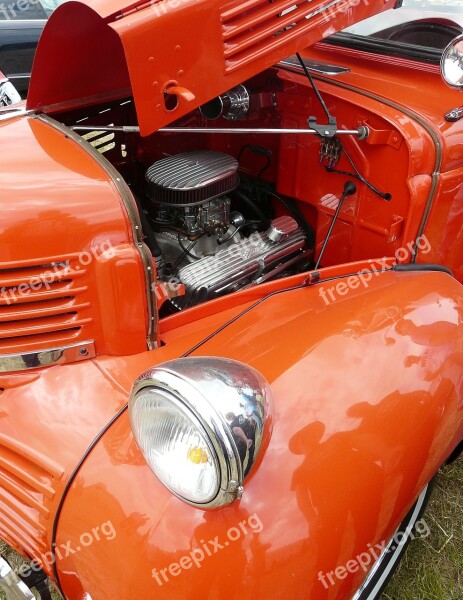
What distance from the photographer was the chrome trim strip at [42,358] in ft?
5.52

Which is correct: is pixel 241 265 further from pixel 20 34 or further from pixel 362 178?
pixel 20 34

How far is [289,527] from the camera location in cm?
124

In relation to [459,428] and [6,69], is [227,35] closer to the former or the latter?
[459,428]

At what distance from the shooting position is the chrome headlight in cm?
116

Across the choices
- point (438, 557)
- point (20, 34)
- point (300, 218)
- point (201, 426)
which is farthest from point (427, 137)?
point (20, 34)

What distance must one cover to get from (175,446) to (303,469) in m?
0.32

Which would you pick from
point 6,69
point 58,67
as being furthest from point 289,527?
point 6,69

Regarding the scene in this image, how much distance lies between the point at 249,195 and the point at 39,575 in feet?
6.22

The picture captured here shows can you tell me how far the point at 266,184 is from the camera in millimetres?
2717

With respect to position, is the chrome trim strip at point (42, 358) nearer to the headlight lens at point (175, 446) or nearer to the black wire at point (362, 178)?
the headlight lens at point (175, 446)

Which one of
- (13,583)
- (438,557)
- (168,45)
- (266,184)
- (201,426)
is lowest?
(438,557)

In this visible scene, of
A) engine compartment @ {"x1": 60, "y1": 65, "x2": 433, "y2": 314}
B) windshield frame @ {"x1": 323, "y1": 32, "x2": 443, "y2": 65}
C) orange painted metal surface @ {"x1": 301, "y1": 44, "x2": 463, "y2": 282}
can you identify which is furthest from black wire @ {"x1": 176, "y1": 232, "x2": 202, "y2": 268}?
windshield frame @ {"x1": 323, "y1": 32, "x2": 443, "y2": 65}
